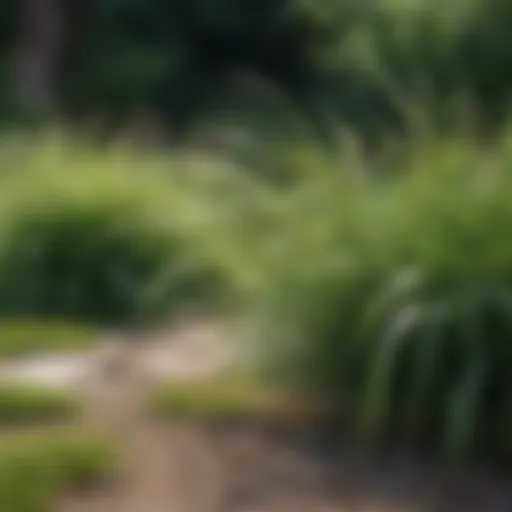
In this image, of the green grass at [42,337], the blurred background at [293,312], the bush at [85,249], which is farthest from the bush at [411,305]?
the bush at [85,249]

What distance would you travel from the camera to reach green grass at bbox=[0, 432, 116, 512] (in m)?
4.60

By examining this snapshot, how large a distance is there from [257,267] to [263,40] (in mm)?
14320

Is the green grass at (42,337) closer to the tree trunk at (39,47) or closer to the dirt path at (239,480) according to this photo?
the dirt path at (239,480)

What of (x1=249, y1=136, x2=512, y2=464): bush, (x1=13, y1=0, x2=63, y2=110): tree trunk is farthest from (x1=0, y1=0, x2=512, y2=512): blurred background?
(x1=13, y1=0, x2=63, y2=110): tree trunk

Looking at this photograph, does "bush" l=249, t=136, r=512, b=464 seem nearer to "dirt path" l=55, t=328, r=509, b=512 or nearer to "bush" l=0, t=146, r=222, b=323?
"dirt path" l=55, t=328, r=509, b=512

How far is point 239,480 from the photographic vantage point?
4922 mm

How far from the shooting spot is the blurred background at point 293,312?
493 cm

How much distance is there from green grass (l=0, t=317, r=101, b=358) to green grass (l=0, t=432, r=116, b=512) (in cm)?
145

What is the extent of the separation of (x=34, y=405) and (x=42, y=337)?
1234 millimetres

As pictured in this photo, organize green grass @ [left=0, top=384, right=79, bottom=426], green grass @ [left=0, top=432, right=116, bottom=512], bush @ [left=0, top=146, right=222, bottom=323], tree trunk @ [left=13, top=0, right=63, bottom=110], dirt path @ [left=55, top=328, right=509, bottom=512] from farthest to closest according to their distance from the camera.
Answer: tree trunk @ [left=13, top=0, right=63, bottom=110] → bush @ [left=0, top=146, right=222, bottom=323] → green grass @ [left=0, top=384, right=79, bottom=426] → dirt path @ [left=55, top=328, right=509, bottom=512] → green grass @ [left=0, top=432, right=116, bottom=512]

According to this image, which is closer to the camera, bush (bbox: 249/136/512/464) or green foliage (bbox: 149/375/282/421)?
bush (bbox: 249/136/512/464)

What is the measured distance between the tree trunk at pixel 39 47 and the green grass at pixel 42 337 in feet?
37.7

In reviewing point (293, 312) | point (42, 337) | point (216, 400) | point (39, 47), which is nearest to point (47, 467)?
point (216, 400)

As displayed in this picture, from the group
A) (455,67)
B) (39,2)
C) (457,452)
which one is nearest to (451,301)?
(457,452)
